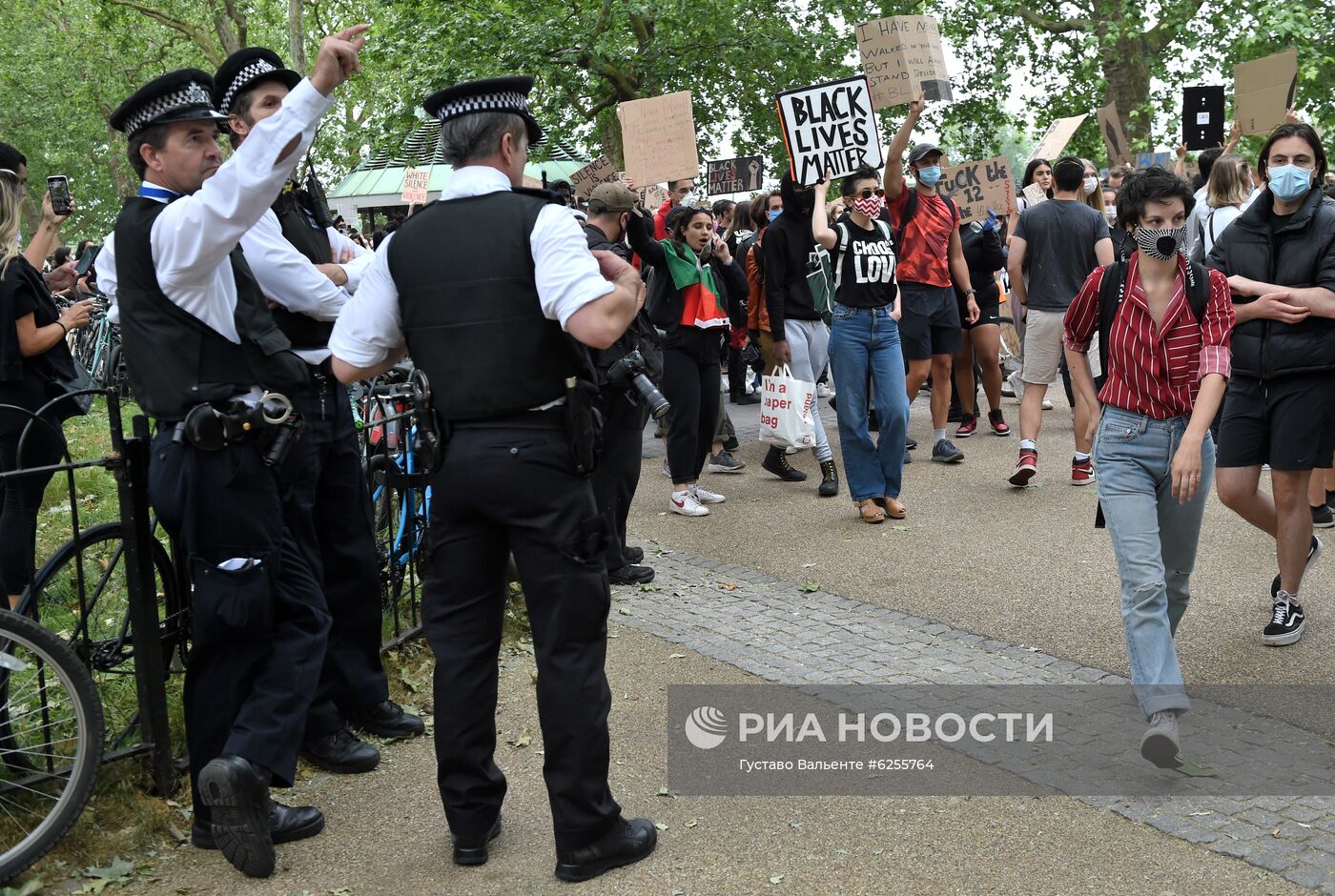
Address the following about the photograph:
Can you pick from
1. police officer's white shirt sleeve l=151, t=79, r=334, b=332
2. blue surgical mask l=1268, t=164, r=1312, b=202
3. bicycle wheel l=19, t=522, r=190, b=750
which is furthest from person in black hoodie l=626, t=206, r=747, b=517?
police officer's white shirt sleeve l=151, t=79, r=334, b=332

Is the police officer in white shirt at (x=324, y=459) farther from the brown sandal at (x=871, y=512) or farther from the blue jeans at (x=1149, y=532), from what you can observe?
the brown sandal at (x=871, y=512)

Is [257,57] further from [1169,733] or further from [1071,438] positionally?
[1071,438]

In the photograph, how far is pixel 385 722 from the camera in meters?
4.94

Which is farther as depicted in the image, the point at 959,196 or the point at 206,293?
Result: the point at 959,196

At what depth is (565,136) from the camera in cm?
2442

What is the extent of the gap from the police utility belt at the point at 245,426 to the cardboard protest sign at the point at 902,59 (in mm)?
7784

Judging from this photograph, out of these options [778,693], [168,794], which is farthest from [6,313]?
[778,693]

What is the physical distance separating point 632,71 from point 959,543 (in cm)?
1794

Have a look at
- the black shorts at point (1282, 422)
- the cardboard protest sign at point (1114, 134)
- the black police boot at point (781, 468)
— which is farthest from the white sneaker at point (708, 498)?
the cardboard protest sign at point (1114, 134)

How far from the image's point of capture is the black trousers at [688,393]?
883cm

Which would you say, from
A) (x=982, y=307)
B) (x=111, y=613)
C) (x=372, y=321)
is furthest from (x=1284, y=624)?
(x=982, y=307)

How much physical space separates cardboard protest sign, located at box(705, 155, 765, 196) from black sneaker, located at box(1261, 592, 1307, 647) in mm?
11718

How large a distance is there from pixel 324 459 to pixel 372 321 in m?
0.95

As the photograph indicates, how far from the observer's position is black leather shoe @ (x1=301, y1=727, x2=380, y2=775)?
465 cm
